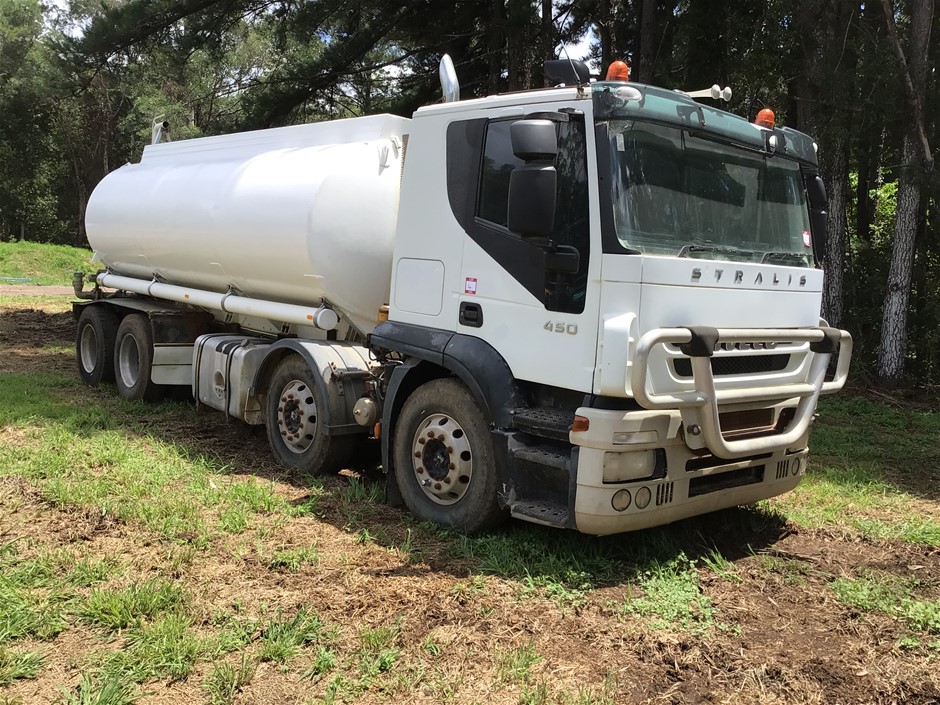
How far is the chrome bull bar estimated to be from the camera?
4.19m

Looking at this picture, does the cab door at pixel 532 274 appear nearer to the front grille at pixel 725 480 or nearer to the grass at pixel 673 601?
the front grille at pixel 725 480

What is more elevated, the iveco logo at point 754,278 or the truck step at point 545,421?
the iveco logo at point 754,278

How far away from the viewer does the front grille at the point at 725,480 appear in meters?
4.83

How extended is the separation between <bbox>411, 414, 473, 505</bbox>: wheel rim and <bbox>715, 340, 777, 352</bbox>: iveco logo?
1.66 meters

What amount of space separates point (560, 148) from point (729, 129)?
3.80 ft

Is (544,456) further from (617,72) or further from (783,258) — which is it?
(617,72)

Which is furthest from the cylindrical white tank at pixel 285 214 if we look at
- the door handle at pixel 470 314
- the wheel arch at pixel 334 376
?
the door handle at pixel 470 314

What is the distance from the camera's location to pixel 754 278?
15.8 ft

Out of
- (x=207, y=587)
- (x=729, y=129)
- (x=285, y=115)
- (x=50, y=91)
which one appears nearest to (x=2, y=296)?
(x=50, y=91)

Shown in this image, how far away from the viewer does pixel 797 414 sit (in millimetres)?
5102

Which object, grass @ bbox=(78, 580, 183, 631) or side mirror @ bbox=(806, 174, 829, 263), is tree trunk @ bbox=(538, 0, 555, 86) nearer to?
side mirror @ bbox=(806, 174, 829, 263)

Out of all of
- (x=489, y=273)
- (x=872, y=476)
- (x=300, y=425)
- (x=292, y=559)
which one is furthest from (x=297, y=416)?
(x=872, y=476)

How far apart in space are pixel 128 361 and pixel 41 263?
842 inches

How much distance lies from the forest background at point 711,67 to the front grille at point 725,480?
737cm
